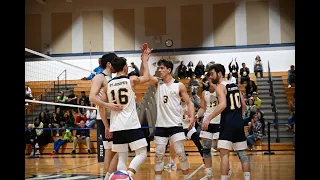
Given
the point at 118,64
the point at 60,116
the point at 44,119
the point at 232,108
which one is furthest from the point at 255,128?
the point at 118,64

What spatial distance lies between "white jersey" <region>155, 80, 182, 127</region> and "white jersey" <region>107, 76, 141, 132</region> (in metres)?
1.16

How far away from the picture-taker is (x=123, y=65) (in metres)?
6.09

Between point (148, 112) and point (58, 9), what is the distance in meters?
13.0

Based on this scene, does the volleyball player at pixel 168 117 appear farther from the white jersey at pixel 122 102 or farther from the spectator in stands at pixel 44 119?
the spectator in stands at pixel 44 119

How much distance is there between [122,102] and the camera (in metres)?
5.97

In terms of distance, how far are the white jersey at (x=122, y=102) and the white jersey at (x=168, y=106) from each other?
1.16 m

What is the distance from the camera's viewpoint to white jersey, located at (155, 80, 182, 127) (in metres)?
7.11

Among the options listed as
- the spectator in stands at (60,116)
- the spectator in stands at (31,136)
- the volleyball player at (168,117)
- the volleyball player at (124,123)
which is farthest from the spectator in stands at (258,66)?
the volleyball player at (124,123)

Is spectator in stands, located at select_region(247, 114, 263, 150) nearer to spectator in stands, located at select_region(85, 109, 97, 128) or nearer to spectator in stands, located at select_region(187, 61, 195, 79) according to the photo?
spectator in stands, located at select_region(85, 109, 97, 128)

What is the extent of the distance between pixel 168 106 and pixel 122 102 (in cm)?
139

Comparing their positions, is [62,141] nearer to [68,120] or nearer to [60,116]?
[68,120]

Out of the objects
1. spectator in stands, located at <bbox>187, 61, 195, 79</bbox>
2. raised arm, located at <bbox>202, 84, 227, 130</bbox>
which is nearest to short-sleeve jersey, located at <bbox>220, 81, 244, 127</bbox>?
raised arm, located at <bbox>202, 84, 227, 130</bbox>
